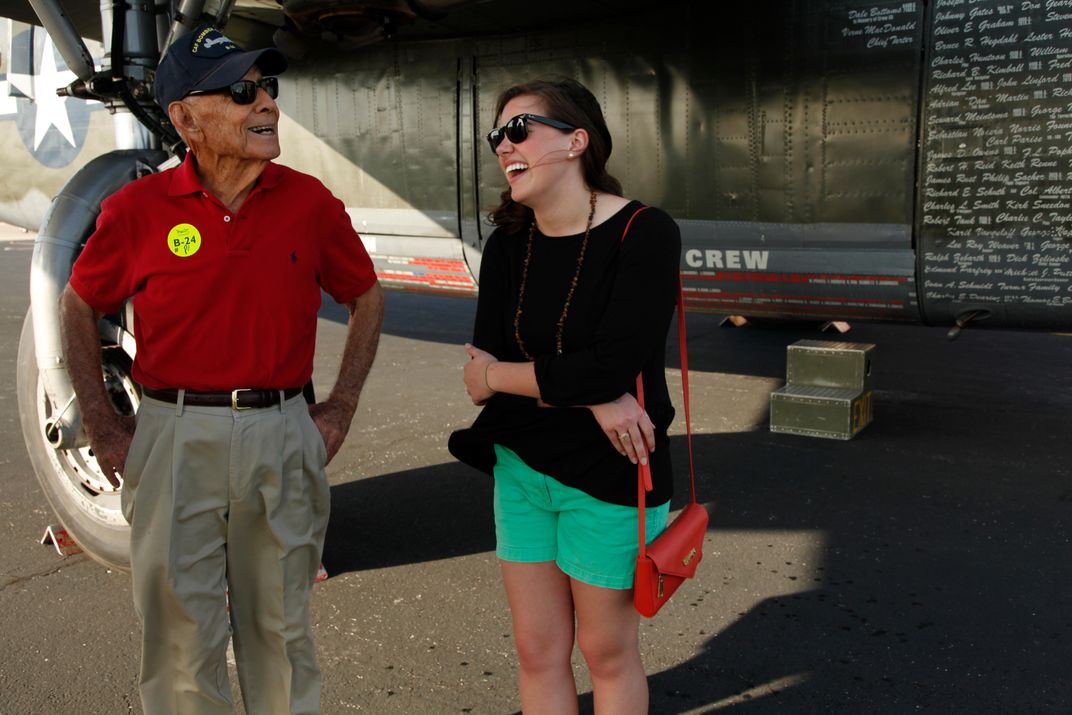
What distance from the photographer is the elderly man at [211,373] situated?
2.32 meters

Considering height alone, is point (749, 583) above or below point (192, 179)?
below

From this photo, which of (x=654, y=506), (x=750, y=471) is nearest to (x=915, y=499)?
→ (x=750, y=471)

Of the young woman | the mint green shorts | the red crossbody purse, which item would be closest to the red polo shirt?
the young woman

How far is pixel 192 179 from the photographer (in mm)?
2350

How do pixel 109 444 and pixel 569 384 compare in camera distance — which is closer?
pixel 569 384

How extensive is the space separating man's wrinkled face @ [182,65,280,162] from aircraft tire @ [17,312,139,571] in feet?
6.37

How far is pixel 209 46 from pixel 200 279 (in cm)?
58

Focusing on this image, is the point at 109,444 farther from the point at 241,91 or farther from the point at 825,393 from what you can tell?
the point at 825,393

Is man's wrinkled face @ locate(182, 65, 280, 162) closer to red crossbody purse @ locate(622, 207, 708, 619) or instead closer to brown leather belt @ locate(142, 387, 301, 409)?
brown leather belt @ locate(142, 387, 301, 409)

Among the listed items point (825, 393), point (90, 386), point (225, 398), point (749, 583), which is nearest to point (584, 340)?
point (225, 398)

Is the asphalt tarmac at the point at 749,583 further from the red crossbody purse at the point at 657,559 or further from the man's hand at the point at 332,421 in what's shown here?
the man's hand at the point at 332,421

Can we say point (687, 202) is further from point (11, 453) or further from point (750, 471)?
point (11, 453)

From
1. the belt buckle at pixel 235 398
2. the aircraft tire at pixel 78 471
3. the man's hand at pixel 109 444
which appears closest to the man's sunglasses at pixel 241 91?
the belt buckle at pixel 235 398

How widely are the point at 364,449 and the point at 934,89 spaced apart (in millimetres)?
3757
